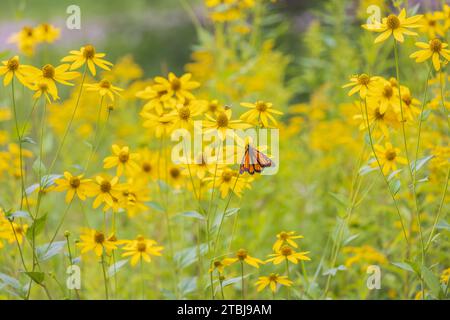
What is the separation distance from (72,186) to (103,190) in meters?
0.07

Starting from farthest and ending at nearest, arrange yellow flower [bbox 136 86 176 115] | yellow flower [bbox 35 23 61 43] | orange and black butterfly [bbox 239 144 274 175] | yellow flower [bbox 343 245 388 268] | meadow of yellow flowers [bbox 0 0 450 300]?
1. yellow flower [bbox 35 23 61 43]
2. yellow flower [bbox 343 245 388 268]
3. yellow flower [bbox 136 86 176 115]
4. meadow of yellow flowers [bbox 0 0 450 300]
5. orange and black butterfly [bbox 239 144 274 175]

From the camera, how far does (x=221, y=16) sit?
209 centimetres

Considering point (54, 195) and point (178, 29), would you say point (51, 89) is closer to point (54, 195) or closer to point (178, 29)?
point (54, 195)

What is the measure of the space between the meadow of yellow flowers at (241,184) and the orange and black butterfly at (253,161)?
1 cm

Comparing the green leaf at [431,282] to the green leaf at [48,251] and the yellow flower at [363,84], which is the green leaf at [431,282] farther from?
A: the green leaf at [48,251]

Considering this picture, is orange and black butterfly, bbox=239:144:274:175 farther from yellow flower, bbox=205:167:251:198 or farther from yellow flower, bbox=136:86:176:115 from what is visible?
Result: yellow flower, bbox=136:86:176:115

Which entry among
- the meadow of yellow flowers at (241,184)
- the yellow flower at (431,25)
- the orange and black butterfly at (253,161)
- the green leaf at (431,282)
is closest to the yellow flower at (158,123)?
the meadow of yellow flowers at (241,184)

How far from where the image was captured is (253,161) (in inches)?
45.3

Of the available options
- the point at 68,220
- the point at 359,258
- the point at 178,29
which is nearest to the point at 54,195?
the point at 68,220

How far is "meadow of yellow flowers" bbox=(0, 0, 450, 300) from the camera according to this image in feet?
4.16

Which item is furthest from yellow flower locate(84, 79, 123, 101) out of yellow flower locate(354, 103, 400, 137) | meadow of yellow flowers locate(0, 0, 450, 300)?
yellow flower locate(354, 103, 400, 137)

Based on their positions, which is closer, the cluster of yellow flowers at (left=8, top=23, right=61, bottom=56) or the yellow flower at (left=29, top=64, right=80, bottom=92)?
the yellow flower at (left=29, top=64, right=80, bottom=92)

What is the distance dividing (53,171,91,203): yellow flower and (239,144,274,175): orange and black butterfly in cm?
34
